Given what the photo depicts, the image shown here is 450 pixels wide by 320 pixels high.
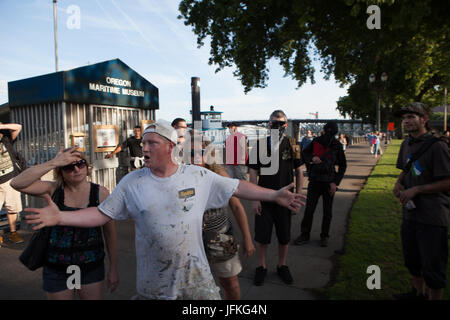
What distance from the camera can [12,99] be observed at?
682 centimetres

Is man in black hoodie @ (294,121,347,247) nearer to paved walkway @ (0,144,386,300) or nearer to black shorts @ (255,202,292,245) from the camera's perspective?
paved walkway @ (0,144,386,300)

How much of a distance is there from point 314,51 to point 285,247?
11.8 m

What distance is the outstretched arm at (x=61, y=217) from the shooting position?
1.72 metres

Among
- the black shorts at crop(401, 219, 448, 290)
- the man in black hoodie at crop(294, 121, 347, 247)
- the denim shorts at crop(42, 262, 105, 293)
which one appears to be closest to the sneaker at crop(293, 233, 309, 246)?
the man in black hoodie at crop(294, 121, 347, 247)

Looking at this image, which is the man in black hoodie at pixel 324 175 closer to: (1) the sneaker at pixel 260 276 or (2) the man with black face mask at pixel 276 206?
(2) the man with black face mask at pixel 276 206

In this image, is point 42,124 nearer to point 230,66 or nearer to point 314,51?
point 230,66

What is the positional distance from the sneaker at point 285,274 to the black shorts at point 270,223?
31cm

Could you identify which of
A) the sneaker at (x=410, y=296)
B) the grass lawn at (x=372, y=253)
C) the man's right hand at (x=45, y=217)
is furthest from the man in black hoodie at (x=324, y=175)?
the man's right hand at (x=45, y=217)

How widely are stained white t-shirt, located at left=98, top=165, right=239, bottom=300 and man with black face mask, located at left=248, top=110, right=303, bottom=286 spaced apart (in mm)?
1723

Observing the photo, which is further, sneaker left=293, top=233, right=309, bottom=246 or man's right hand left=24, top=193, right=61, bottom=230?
sneaker left=293, top=233, right=309, bottom=246

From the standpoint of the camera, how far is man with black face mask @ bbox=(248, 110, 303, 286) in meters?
3.68

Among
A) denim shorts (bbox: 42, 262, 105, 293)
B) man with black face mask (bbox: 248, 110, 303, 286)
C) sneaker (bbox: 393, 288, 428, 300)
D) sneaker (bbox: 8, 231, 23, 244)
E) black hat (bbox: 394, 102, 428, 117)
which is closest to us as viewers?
denim shorts (bbox: 42, 262, 105, 293)

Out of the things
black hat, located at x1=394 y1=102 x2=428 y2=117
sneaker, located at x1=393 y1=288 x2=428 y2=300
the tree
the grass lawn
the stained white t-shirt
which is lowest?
the grass lawn
